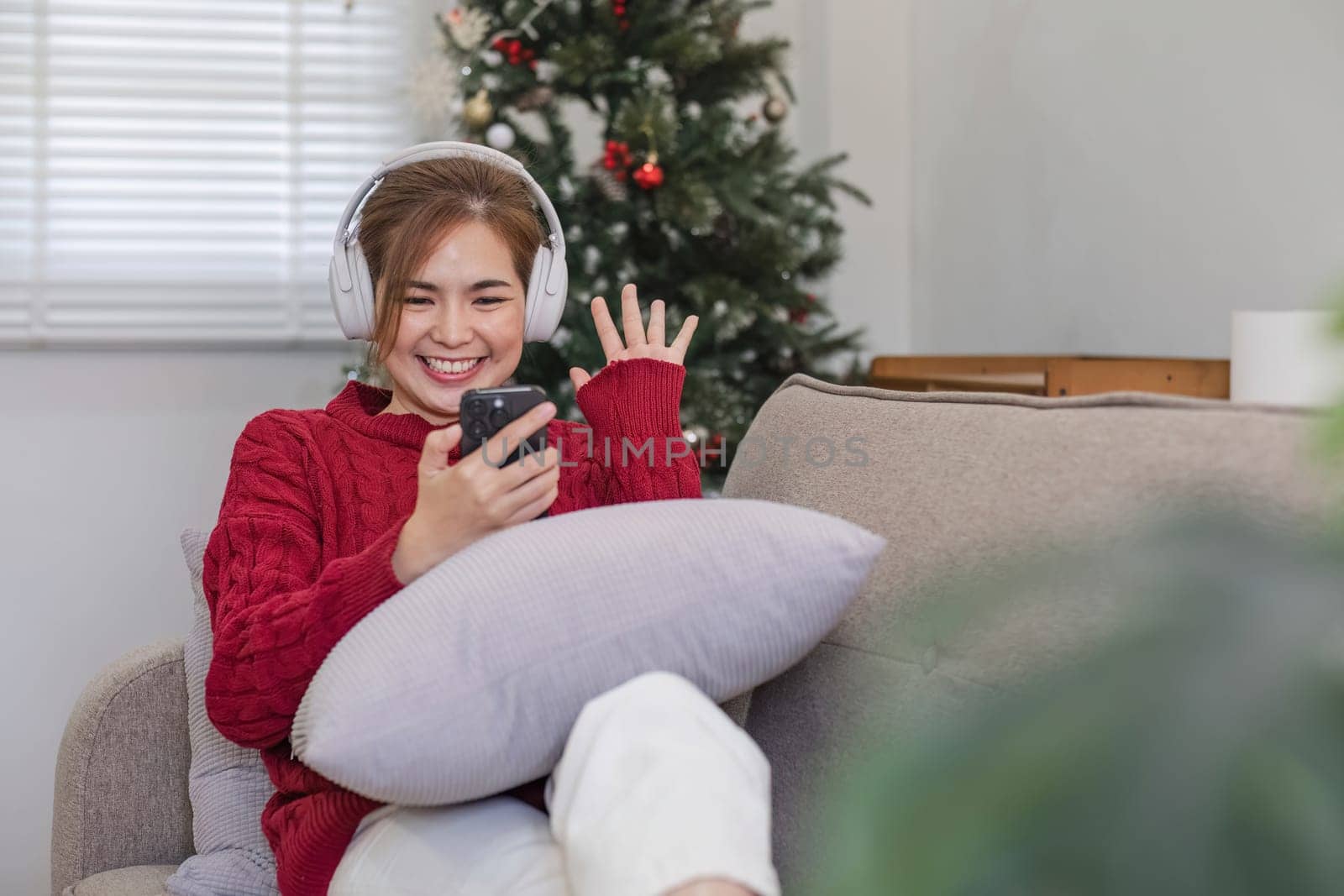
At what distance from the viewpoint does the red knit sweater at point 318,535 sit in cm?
96

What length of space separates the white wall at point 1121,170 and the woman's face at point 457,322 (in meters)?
1.35

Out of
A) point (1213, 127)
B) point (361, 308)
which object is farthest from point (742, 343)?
point (361, 308)

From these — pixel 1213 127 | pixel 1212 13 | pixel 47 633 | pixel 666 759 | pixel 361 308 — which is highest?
pixel 1212 13

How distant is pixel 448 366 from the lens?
4.26ft

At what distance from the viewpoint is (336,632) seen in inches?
37.0

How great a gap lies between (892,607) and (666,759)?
28cm

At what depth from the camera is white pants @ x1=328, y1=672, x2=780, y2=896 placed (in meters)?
0.65

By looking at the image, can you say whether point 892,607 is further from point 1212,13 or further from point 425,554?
point 1212,13

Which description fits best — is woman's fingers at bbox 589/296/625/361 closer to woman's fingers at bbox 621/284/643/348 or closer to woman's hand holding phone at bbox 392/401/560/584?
woman's fingers at bbox 621/284/643/348

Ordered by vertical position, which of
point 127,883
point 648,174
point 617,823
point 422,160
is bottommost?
point 127,883

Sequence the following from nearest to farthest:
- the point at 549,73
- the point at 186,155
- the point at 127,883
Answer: the point at 127,883 < the point at 549,73 < the point at 186,155

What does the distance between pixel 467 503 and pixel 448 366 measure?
40 cm

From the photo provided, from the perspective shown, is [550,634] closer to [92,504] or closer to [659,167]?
[659,167]

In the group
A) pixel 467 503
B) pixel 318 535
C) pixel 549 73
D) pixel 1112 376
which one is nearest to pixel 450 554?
pixel 467 503
